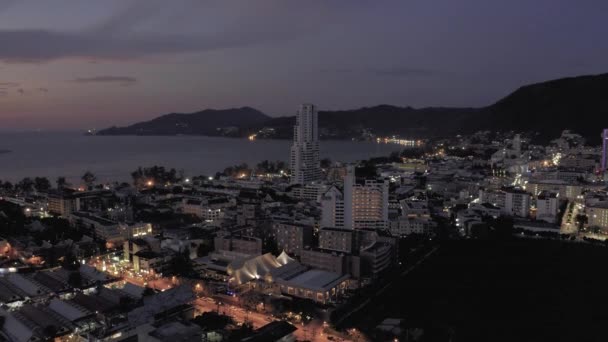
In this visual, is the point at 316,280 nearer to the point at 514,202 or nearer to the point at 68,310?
the point at 68,310

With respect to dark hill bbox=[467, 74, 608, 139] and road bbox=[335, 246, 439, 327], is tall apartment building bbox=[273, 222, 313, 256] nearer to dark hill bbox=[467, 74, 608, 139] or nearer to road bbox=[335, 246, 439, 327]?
road bbox=[335, 246, 439, 327]

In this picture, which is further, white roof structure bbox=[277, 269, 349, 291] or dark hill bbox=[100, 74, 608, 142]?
dark hill bbox=[100, 74, 608, 142]

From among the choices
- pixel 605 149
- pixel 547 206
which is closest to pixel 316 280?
pixel 547 206

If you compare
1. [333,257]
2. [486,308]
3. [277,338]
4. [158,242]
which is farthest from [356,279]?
[158,242]

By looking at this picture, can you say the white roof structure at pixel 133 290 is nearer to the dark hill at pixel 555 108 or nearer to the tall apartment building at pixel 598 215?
the tall apartment building at pixel 598 215

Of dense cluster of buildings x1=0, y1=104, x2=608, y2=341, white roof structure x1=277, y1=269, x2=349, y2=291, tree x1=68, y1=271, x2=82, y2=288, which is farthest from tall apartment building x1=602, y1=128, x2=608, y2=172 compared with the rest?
tree x1=68, y1=271, x2=82, y2=288

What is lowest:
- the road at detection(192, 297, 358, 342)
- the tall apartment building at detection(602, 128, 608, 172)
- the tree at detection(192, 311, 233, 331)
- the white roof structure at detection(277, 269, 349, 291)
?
the road at detection(192, 297, 358, 342)

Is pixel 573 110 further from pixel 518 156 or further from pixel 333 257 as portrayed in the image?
pixel 333 257
